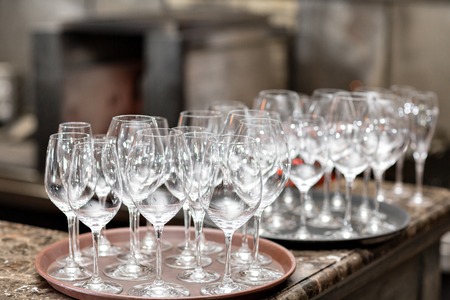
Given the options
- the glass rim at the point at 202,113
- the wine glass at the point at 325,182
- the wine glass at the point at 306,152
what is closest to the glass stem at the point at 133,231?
the glass rim at the point at 202,113

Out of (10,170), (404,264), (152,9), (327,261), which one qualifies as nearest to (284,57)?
(152,9)

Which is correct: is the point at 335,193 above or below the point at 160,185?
below

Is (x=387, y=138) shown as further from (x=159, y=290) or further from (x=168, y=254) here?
(x=159, y=290)

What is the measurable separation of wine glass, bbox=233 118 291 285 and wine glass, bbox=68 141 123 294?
10.5 inches

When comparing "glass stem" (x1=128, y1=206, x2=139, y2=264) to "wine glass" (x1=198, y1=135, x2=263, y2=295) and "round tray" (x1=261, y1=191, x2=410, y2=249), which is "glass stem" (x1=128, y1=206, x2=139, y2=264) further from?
"round tray" (x1=261, y1=191, x2=410, y2=249)

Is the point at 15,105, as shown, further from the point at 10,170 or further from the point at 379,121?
the point at 379,121

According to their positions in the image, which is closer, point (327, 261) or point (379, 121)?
point (327, 261)

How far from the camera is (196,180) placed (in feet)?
5.49

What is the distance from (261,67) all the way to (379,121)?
250 cm

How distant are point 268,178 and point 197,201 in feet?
0.51

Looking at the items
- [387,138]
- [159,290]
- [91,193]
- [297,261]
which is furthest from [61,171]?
[387,138]

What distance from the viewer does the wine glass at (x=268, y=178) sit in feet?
5.68

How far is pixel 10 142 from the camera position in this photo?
16.7ft

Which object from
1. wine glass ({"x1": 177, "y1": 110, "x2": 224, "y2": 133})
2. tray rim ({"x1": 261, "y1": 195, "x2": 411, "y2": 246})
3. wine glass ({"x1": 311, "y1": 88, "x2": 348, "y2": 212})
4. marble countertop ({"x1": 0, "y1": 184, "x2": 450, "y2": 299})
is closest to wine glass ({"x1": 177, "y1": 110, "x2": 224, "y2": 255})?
wine glass ({"x1": 177, "y1": 110, "x2": 224, "y2": 133})
